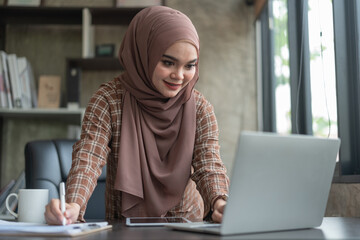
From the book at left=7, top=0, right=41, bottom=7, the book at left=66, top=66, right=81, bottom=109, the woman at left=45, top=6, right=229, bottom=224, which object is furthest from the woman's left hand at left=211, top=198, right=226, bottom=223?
the book at left=7, top=0, right=41, bottom=7

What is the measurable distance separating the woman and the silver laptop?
277mm

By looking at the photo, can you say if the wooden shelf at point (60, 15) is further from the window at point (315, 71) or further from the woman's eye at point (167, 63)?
the woman's eye at point (167, 63)

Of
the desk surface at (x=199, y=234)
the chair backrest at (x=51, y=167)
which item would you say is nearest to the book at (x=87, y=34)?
the chair backrest at (x=51, y=167)

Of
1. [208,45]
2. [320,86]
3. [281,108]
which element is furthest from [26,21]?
[320,86]

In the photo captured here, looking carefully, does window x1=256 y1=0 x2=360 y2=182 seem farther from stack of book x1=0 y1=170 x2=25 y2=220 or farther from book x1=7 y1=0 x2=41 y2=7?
book x1=7 y1=0 x2=41 y2=7

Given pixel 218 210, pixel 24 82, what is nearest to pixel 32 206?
pixel 218 210

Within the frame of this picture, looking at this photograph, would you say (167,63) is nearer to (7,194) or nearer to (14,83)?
(7,194)

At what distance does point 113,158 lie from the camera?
1.35m

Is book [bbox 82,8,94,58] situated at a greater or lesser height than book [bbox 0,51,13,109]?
greater

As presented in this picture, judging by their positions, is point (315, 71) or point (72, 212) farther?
point (315, 71)

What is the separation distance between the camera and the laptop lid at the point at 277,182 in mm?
785

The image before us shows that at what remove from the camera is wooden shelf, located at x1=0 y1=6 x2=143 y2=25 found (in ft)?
9.51

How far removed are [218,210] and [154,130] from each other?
0.35m

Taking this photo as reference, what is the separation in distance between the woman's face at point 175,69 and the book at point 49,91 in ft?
5.65
